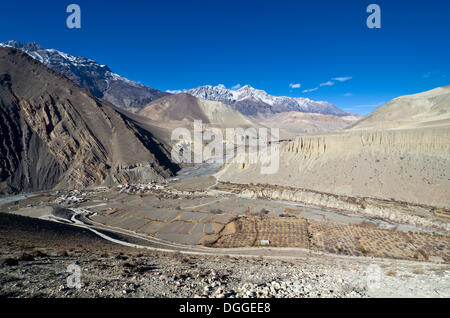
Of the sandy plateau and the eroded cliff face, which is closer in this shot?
the sandy plateau

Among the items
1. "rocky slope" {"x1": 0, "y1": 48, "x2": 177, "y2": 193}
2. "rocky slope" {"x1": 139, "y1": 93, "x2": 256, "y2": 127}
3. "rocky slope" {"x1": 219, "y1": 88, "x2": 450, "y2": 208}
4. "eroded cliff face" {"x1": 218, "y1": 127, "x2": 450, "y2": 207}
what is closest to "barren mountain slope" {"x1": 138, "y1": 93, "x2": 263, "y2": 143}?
"rocky slope" {"x1": 139, "y1": 93, "x2": 256, "y2": 127}

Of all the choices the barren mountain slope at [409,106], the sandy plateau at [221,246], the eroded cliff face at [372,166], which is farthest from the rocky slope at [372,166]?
the barren mountain slope at [409,106]

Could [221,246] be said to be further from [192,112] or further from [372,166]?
[192,112]

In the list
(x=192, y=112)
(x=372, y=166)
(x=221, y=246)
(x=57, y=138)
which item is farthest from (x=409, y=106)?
(x=192, y=112)

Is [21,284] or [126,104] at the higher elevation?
[126,104]

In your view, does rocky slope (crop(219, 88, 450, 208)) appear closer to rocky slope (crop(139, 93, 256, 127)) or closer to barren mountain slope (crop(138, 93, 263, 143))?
barren mountain slope (crop(138, 93, 263, 143))
